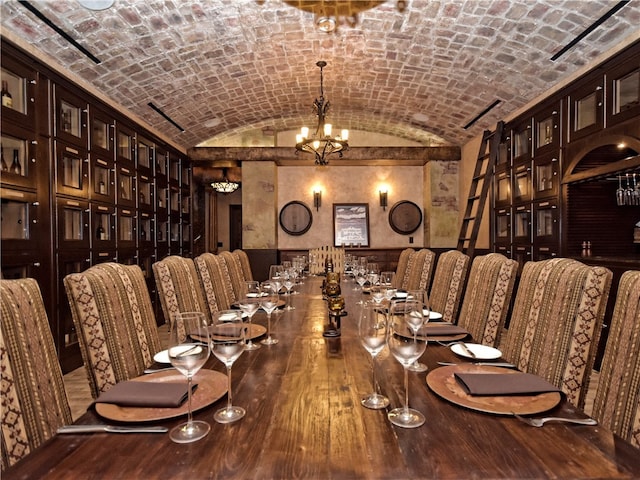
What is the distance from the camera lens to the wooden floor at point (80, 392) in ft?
9.45

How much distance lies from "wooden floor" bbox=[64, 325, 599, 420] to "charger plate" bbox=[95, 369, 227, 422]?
1948 mm

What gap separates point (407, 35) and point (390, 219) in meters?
4.23

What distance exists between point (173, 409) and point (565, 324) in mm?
1334

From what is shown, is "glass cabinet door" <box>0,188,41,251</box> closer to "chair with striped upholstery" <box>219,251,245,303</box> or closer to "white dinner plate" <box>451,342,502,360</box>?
"chair with striped upholstery" <box>219,251,245,303</box>

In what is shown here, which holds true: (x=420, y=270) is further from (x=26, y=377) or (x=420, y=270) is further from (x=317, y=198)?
(x=317, y=198)

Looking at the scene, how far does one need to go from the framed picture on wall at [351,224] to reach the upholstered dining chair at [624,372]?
6700mm

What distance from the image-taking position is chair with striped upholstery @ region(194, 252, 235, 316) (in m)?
2.99

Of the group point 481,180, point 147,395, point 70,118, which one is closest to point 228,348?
point 147,395

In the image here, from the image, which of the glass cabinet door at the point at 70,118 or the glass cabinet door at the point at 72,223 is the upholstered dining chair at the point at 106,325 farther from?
the glass cabinet door at the point at 70,118

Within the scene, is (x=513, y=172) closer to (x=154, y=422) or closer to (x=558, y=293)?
(x=558, y=293)

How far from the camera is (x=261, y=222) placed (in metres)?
7.62

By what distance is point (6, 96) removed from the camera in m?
3.09

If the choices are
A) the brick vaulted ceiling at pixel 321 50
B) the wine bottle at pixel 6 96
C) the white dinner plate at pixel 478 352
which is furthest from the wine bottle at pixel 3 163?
the white dinner plate at pixel 478 352

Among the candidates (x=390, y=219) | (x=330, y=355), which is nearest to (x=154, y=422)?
(x=330, y=355)
